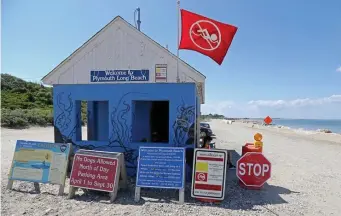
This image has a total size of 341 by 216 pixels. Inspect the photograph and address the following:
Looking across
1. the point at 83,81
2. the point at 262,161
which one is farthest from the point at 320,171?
the point at 83,81

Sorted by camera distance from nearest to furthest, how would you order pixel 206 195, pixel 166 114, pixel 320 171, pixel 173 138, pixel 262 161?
pixel 206 195
pixel 262 161
pixel 173 138
pixel 320 171
pixel 166 114

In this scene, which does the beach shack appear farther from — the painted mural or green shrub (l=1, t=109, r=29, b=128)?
green shrub (l=1, t=109, r=29, b=128)

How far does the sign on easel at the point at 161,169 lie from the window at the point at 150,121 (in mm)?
3547

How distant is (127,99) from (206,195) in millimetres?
3419

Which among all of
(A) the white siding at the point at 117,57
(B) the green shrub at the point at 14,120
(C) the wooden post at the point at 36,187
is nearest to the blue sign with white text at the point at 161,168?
(A) the white siding at the point at 117,57

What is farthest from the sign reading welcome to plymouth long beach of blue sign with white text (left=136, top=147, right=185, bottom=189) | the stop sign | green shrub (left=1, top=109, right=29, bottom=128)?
green shrub (left=1, top=109, right=29, bottom=128)

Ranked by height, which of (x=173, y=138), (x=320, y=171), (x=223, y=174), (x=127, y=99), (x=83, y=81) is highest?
(x=83, y=81)

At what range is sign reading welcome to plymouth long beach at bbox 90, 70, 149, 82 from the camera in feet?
26.4

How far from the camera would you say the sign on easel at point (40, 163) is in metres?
6.86

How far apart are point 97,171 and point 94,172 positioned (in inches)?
3.0

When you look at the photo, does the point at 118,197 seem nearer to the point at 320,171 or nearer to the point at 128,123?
the point at 128,123

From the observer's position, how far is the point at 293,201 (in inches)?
265

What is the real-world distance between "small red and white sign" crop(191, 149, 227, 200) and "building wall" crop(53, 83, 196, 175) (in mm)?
1198

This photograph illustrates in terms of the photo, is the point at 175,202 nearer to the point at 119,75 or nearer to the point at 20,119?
the point at 119,75
